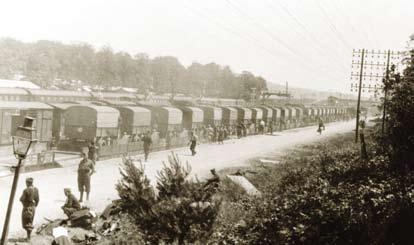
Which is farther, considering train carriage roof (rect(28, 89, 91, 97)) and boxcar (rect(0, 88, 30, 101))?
train carriage roof (rect(28, 89, 91, 97))

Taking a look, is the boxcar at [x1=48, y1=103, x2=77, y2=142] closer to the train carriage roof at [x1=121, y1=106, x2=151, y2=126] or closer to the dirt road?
the train carriage roof at [x1=121, y1=106, x2=151, y2=126]

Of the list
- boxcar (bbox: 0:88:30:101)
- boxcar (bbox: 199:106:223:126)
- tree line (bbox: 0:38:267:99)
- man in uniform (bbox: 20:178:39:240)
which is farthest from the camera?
tree line (bbox: 0:38:267:99)

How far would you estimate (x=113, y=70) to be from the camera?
75062 millimetres

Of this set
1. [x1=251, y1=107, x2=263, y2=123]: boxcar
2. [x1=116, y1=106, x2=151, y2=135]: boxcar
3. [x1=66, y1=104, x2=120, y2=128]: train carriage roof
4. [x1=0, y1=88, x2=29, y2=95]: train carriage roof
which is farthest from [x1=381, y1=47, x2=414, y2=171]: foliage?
[x1=251, y1=107, x2=263, y2=123]: boxcar

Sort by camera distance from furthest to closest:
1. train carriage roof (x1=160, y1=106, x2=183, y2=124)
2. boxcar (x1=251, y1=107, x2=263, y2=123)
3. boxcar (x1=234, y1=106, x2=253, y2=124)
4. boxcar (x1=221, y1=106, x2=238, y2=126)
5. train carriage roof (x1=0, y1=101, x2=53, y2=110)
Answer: boxcar (x1=251, y1=107, x2=263, y2=123) → boxcar (x1=234, y1=106, x2=253, y2=124) → boxcar (x1=221, y1=106, x2=238, y2=126) → train carriage roof (x1=160, y1=106, x2=183, y2=124) → train carriage roof (x1=0, y1=101, x2=53, y2=110)

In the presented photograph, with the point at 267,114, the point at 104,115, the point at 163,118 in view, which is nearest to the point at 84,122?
the point at 104,115

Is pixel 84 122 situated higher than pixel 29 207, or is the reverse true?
pixel 84 122

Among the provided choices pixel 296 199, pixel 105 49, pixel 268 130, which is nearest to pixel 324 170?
pixel 296 199

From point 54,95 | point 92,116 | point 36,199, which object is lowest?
point 36,199

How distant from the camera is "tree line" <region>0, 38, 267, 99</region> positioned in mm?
62719

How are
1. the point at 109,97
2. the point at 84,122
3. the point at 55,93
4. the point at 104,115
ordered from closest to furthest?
the point at 84,122 < the point at 104,115 < the point at 55,93 < the point at 109,97

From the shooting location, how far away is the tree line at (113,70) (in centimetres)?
6272

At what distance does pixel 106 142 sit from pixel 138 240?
1623 centimetres

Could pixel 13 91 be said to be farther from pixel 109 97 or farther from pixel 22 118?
pixel 109 97
